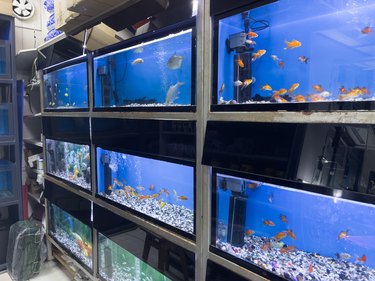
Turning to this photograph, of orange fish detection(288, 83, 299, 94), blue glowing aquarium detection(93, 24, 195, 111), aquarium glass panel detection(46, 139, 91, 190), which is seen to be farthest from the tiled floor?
orange fish detection(288, 83, 299, 94)

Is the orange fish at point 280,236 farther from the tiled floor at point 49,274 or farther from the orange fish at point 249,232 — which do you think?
the tiled floor at point 49,274

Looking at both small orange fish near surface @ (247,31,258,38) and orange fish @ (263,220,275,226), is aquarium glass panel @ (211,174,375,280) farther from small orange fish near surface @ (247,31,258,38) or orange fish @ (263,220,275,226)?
small orange fish near surface @ (247,31,258,38)

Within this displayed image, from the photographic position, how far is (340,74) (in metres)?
0.99

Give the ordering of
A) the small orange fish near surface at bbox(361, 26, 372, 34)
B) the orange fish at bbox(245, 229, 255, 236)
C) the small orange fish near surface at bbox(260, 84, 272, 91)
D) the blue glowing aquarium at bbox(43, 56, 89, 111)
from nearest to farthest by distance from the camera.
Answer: the small orange fish near surface at bbox(361, 26, 372, 34)
the small orange fish near surface at bbox(260, 84, 272, 91)
the orange fish at bbox(245, 229, 255, 236)
the blue glowing aquarium at bbox(43, 56, 89, 111)

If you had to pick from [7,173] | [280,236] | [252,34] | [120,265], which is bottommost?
[120,265]

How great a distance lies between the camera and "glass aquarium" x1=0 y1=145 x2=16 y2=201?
311cm

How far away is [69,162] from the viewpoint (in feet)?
8.97

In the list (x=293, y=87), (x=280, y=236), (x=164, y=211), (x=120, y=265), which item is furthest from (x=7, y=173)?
(x=293, y=87)

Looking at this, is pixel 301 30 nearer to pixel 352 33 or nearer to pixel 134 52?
pixel 352 33

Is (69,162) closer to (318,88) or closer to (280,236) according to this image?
(280,236)

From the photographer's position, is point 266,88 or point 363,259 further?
point 266,88

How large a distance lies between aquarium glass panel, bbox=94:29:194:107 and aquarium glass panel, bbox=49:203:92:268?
1227mm

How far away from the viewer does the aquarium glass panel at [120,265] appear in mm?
1889

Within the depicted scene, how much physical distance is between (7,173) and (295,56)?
333cm
